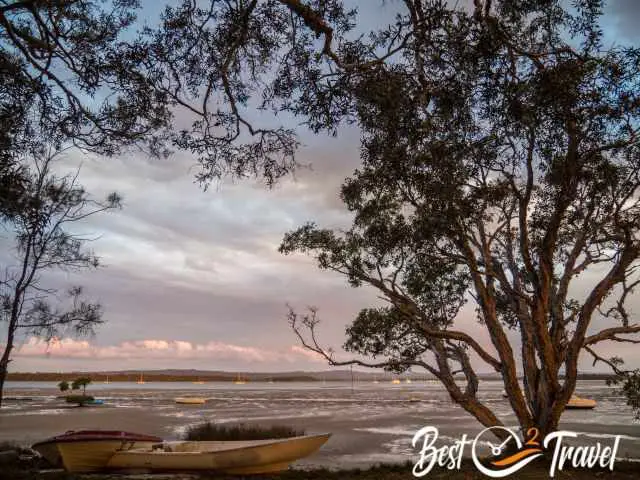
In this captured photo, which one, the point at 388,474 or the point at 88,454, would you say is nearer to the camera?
the point at 388,474

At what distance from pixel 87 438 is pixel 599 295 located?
12686mm

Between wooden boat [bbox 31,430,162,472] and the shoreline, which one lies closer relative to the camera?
the shoreline

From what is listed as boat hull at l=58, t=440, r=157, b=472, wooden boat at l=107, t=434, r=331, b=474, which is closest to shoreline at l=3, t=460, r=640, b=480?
wooden boat at l=107, t=434, r=331, b=474

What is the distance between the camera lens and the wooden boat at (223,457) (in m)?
13.5

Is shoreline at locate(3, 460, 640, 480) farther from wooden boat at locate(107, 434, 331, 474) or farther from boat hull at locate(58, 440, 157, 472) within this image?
boat hull at locate(58, 440, 157, 472)

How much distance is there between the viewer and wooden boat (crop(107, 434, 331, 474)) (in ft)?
44.4

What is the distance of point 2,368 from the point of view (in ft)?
49.4

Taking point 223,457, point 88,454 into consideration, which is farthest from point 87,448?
point 223,457

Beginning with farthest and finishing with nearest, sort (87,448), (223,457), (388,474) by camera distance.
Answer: (87,448) → (223,457) → (388,474)

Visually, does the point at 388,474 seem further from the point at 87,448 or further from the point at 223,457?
the point at 87,448

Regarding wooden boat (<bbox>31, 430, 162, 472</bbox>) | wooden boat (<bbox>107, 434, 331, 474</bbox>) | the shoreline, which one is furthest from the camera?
wooden boat (<bbox>31, 430, 162, 472</bbox>)

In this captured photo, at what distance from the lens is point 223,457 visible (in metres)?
13.6

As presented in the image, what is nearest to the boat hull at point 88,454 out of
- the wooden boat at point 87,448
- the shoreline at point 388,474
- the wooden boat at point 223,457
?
the wooden boat at point 87,448

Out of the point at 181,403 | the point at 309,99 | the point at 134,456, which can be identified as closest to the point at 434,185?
the point at 309,99
